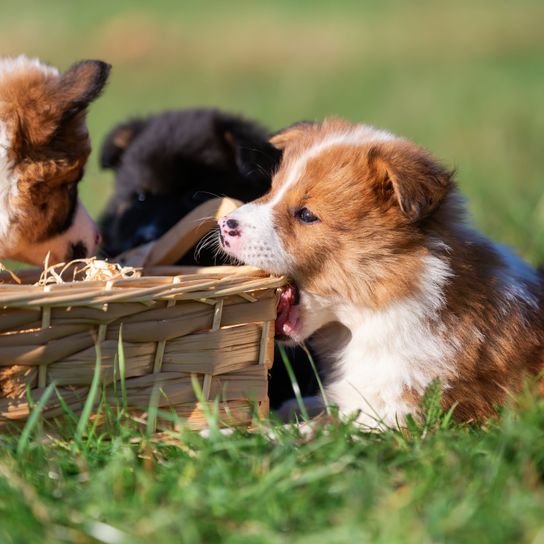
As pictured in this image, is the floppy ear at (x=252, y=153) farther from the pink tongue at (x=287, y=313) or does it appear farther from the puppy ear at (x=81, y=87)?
the puppy ear at (x=81, y=87)

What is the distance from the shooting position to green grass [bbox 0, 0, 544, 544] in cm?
238

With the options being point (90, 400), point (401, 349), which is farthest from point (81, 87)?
point (401, 349)

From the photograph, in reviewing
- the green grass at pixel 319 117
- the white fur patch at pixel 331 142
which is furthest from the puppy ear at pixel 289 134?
the green grass at pixel 319 117

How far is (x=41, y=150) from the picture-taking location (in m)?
3.58

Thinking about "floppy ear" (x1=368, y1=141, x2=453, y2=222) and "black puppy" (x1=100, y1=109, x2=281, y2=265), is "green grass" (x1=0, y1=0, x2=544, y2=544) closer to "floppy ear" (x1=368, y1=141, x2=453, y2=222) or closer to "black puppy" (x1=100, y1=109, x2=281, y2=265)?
"floppy ear" (x1=368, y1=141, x2=453, y2=222)

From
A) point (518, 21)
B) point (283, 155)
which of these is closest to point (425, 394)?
point (283, 155)

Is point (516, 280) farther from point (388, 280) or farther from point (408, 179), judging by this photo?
point (408, 179)

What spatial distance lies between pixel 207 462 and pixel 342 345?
1.08 metres

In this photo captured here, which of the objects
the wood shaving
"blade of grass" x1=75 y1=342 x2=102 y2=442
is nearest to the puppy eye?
the wood shaving

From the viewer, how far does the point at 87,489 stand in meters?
2.59

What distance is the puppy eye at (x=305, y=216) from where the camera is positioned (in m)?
3.35

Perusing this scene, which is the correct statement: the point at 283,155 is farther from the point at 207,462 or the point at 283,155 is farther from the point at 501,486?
the point at 501,486

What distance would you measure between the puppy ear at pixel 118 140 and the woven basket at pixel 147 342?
5.95 ft

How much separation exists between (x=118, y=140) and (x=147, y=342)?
2.19 meters
